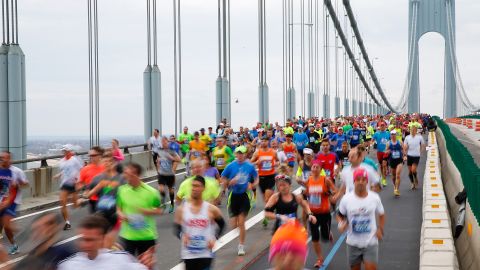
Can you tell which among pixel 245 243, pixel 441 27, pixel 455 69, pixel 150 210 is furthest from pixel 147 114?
pixel 441 27

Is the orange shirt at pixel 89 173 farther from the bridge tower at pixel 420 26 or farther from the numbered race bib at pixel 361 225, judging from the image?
the bridge tower at pixel 420 26

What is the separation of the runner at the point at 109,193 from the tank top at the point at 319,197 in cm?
261

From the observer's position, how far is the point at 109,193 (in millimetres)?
8766

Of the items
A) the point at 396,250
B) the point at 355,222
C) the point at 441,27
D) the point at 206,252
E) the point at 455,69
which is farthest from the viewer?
the point at 441,27

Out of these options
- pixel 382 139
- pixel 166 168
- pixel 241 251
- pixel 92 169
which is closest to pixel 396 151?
pixel 382 139

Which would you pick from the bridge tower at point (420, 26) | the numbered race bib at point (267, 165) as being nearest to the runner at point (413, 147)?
the numbered race bib at point (267, 165)

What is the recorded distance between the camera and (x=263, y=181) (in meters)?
15.4

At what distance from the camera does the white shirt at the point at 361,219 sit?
8.05 metres

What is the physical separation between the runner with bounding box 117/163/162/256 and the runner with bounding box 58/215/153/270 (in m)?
3.14

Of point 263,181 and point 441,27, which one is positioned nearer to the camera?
point 263,181

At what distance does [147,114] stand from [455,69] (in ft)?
440

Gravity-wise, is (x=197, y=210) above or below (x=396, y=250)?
above

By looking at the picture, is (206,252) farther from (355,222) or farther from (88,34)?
(88,34)

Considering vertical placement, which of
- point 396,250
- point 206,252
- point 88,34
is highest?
point 88,34
